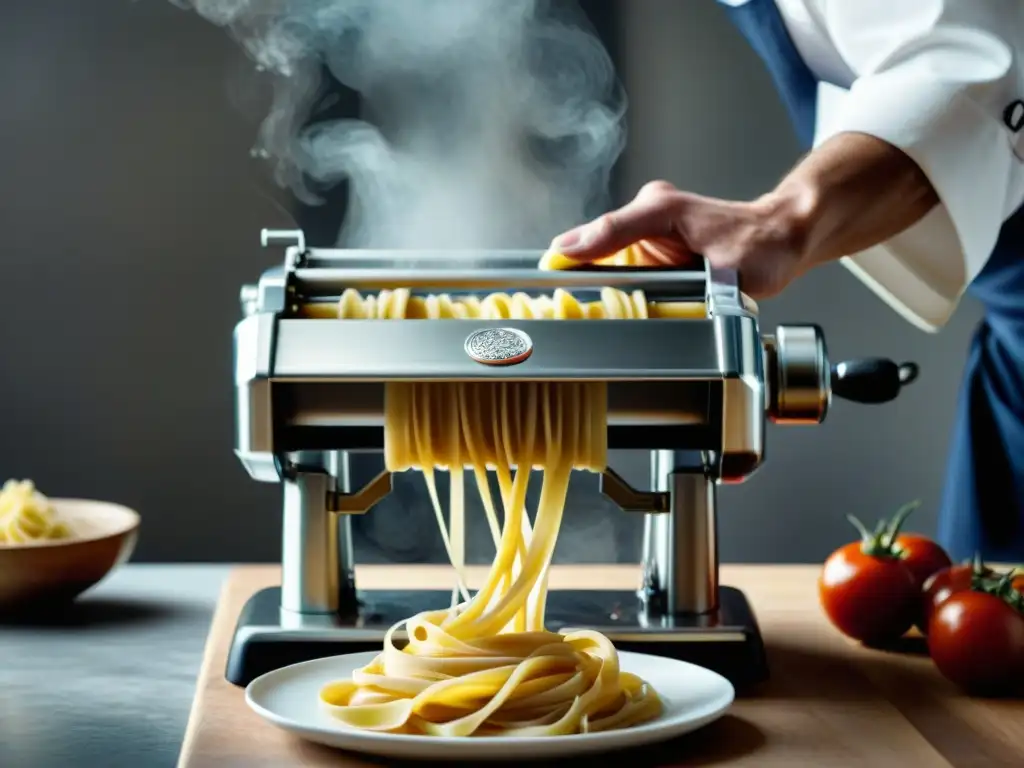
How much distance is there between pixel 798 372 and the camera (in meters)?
1.09

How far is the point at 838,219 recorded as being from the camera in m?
1.46

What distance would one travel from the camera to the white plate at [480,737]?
34.8 inches

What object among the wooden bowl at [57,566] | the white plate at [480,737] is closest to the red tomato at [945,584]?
the white plate at [480,737]

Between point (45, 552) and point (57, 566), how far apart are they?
2 centimetres

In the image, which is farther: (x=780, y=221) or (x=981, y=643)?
(x=780, y=221)

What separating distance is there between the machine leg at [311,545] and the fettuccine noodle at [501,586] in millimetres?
110

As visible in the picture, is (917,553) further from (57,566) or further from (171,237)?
(171,237)

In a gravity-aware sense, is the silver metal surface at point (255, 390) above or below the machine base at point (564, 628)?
above

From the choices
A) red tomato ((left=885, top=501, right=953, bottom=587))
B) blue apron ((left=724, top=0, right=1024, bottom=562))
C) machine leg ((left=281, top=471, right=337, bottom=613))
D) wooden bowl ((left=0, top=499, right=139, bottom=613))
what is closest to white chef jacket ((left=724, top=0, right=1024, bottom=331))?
blue apron ((left=724, top=0, right=1024, bottom=562))

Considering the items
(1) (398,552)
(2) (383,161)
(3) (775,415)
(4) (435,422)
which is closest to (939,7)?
(3) (775,415)

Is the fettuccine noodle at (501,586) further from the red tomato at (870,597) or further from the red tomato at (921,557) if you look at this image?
the red tomato at (921,557)

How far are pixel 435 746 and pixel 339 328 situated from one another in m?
0.36

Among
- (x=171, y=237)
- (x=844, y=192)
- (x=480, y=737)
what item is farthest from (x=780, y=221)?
(x=171, y=237)

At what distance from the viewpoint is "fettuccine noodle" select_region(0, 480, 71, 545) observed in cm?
143
